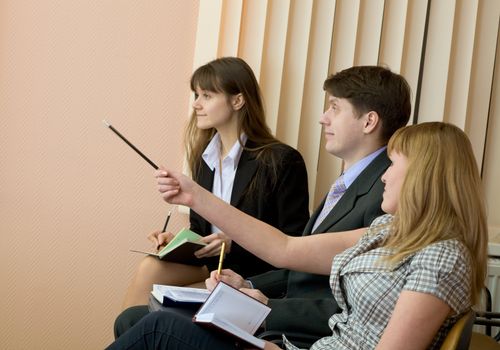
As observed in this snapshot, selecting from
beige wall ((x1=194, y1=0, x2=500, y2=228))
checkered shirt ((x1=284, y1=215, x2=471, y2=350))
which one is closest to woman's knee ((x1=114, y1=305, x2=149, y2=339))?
checkered shirt ((x1=284, y1=215, x2=471, y2=350))

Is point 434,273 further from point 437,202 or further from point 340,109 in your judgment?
A: point 340,109

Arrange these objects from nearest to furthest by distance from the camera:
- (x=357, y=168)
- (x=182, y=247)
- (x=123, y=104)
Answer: (x=357, y=168) → (x=182, y=247) → (x=123, y=104)

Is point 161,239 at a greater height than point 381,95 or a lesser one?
lesser

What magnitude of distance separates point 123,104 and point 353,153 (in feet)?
4.12

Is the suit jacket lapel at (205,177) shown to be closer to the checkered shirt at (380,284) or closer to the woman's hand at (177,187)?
the woman's hand at (177,187)

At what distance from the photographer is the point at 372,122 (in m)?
2.73

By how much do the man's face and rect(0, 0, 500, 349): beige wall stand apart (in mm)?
665

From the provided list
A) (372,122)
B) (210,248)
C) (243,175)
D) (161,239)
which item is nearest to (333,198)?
(372,122)

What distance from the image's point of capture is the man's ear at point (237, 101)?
3.37 meters

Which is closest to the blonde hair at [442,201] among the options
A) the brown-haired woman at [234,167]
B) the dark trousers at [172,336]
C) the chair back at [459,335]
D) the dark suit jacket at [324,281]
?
the chair back at [459,335]

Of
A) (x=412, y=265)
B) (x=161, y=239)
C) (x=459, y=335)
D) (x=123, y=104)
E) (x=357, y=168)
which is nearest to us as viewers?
(x=459, y=335)

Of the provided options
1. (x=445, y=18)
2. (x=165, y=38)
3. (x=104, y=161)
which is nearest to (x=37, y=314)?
(x=104, y=161)

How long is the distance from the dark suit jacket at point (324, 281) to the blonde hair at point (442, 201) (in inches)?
13.4

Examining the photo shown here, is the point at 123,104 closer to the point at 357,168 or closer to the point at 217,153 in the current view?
the point at 217,153
